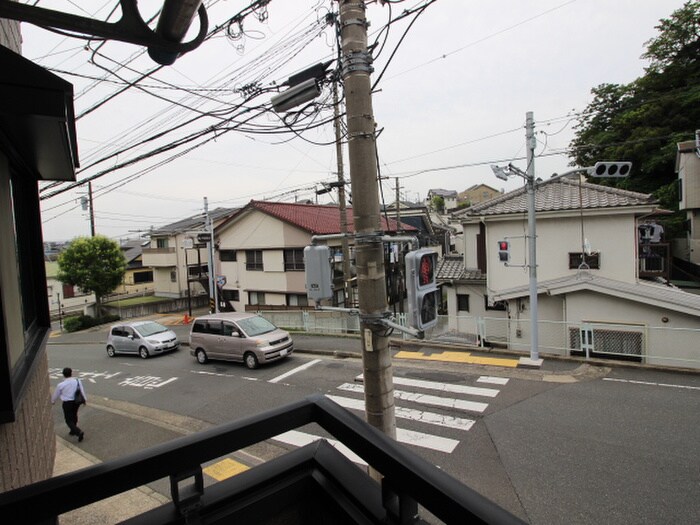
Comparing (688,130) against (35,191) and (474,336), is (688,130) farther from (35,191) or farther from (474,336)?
(35,191)

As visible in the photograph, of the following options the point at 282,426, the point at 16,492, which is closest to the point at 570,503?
the point at 282,426

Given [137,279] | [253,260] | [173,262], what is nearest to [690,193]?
[253,260]

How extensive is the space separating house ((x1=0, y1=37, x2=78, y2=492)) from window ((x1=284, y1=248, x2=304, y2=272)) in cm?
1833

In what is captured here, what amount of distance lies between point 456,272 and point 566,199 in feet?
19.1

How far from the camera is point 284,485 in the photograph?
1792 millimetres

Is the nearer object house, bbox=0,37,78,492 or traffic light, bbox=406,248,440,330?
house, bbox=0,37,78,492

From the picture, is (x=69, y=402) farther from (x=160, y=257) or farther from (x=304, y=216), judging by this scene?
(x=160, y=257)

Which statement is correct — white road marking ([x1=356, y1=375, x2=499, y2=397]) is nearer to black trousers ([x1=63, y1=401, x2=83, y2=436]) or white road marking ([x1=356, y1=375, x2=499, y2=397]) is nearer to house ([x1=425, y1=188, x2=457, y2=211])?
black trousers ([x1=63, y1=401, x2=83, y2=436])

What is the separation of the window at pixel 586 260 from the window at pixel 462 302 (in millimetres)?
4935

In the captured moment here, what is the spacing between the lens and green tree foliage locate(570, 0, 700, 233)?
25.5 m

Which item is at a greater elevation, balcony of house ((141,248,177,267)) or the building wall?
balcony of house ((141,248,177,267))

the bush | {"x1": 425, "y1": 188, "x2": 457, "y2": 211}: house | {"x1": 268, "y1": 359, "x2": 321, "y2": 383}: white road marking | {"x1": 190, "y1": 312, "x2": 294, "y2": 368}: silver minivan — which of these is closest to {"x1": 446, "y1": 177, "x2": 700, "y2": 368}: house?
{"x1": 268, "y1": 359, "x2": 321, "y2": 383}: white road marking

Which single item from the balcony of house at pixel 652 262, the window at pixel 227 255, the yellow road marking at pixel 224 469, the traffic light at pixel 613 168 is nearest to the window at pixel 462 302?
the balcony of house at pixel 652 262

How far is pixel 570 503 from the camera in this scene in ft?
17.8
